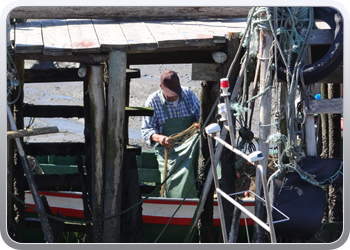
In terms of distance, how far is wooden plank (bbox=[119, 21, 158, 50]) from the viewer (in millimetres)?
4422

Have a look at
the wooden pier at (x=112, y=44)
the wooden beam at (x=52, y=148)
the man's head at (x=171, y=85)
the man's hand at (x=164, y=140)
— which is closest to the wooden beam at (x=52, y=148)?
the wooden beam at (x=52, y=148)

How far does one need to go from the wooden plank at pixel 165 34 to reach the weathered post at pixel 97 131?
0.68m

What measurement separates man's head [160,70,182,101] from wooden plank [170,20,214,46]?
1045 millimetres

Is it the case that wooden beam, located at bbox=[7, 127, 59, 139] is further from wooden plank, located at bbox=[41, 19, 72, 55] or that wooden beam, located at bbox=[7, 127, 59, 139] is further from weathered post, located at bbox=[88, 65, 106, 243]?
wooden plank, located at bbox=[41, 19, 72, 55]

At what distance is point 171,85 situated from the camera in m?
5.88

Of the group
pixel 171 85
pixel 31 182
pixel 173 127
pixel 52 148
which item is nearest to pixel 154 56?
pixel 171 85

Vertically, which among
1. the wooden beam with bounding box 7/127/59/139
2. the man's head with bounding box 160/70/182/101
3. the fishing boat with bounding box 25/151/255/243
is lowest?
the fishing boat with bounding box 25/151/255/243

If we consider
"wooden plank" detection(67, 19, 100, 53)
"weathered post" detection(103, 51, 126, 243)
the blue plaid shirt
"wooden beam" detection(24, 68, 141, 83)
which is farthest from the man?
"wooden plank" detection(67, 19, 100, 53)

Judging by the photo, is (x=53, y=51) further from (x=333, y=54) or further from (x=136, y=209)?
(x=333, y=54)

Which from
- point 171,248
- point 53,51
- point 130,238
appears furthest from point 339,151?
point 53,51

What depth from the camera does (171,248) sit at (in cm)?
385

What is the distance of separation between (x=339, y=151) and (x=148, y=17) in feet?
12.2

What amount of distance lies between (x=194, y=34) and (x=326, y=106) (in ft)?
4.76

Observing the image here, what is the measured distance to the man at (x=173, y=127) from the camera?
5.75m
